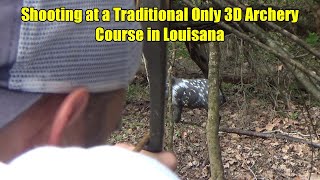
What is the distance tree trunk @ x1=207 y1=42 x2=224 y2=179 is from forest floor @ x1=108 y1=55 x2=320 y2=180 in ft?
3.85

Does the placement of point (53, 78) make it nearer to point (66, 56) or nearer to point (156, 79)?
point (66, 56)

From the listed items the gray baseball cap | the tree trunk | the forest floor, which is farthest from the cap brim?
the forest floor

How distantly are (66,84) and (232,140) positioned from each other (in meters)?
3.68

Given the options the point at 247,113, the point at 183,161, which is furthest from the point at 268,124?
the point at 183,161

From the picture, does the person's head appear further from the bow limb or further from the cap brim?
the bow limb

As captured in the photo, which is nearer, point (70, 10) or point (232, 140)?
point (70, 10)

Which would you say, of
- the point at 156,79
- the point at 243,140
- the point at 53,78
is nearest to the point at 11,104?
the point at 53,78

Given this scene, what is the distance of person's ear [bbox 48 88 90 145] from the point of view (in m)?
0.55

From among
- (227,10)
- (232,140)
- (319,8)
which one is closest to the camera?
(227,10)

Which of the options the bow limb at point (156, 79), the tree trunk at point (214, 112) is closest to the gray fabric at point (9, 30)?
the bow limb at point (156, 79)

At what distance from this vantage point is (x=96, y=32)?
58cm

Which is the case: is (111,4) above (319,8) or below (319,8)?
below

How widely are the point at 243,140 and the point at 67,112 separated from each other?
12.1 ft

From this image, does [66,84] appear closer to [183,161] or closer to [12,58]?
[12,58]
